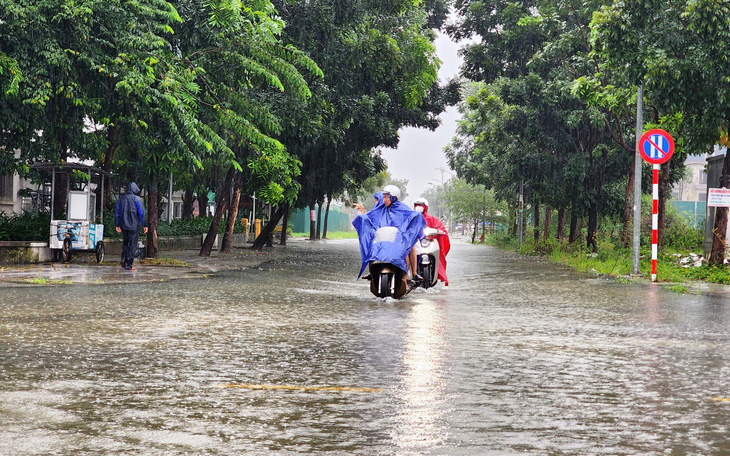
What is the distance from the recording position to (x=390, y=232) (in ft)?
47.9

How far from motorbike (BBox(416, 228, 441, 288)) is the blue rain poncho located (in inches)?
58.8

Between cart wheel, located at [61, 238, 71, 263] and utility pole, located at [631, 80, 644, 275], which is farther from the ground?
utility pole, located at [631, 80, 644, 275]

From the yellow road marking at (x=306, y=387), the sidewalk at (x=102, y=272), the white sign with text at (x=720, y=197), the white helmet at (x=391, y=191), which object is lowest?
the yellow road marking at (x=306, y=387)

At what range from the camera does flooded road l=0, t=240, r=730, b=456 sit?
5.57 m

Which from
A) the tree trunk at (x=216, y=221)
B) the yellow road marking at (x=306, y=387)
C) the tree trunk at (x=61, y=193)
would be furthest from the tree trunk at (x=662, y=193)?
the yellow road marking at (x=306, y=387)

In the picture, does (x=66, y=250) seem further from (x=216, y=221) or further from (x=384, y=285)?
(x=384, y=285)

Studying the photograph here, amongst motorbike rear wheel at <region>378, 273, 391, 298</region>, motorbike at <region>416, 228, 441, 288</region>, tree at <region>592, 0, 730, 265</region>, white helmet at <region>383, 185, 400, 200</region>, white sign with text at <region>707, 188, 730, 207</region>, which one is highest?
tree at <region>592, 0, 730, 265</region>

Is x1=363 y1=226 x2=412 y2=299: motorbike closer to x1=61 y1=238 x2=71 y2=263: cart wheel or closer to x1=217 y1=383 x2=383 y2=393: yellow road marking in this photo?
x1=217 y1=383 x2=383 y2=393: yellow road marking

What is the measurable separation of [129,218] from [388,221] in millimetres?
7984

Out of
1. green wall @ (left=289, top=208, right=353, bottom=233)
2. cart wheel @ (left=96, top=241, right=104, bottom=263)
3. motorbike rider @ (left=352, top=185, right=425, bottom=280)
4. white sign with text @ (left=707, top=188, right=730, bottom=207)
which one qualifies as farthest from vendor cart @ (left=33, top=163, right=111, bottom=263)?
green wall @ (left=289, top=208, right=353, bottom=233)

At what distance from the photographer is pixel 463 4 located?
40.8m

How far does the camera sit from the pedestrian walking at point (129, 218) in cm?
2069

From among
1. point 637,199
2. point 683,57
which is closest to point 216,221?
point 637,199

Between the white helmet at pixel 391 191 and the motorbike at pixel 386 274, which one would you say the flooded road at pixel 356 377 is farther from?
the white helmet at pixel 391 191
